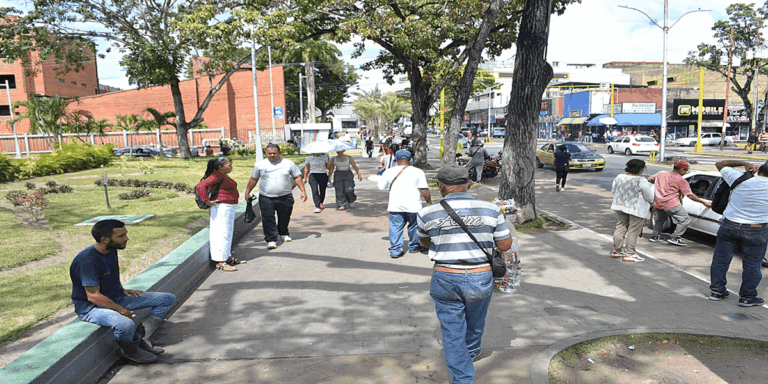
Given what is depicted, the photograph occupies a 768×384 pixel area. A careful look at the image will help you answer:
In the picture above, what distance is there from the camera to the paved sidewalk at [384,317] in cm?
416

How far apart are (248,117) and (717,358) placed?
154 feet

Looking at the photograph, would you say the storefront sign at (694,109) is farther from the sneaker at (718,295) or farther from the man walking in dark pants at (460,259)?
the man walking in dark pants at (460,259)

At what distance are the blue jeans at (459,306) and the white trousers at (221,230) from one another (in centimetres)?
403

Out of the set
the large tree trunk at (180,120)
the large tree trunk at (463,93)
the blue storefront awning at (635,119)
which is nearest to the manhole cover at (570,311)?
the large tree trunk at (463,93)

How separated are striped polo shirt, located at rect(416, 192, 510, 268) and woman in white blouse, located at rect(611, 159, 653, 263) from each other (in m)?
4.23

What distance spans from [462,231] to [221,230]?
14.2ft

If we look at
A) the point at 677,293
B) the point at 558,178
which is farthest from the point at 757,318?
the point at 558,178

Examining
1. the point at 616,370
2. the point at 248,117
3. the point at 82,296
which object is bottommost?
the point at 616,370

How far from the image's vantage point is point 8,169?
16.2 meters

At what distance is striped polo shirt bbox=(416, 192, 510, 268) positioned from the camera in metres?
3.45

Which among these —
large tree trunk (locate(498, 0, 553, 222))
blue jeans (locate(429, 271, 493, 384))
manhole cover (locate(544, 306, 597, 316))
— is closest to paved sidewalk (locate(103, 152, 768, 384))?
manhole cover (locate(544, 306, 597, 316))

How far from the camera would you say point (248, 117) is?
47.8 metres

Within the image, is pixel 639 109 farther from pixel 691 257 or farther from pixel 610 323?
pixel 610 323

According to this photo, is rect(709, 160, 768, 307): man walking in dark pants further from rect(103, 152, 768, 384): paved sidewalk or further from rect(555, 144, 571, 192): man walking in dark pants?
rect(555, 144, 571, 192): man walking in dark pants
